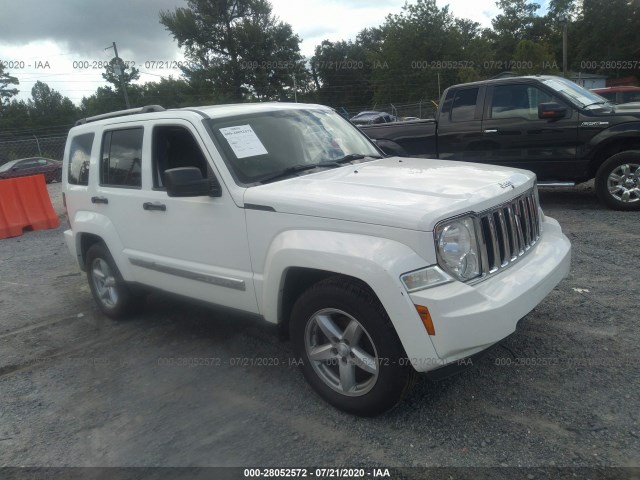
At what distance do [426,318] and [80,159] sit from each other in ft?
13.3

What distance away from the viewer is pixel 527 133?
7.67 metres

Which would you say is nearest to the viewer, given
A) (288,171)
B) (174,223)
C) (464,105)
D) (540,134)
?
(288,171)

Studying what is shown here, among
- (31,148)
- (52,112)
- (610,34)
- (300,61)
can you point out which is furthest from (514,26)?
(31,148)

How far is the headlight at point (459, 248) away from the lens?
2.76m

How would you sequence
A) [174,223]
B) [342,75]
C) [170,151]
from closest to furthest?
[174,223], [170,151], [342,75]

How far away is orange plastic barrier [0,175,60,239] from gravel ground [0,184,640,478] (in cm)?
564

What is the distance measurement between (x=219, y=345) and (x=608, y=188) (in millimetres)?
5796

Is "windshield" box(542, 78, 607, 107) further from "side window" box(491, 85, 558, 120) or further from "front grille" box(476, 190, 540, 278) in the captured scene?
"front grille" box(476, 190, 540, 278)

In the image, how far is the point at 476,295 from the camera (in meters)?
2.71

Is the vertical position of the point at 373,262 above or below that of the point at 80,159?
below

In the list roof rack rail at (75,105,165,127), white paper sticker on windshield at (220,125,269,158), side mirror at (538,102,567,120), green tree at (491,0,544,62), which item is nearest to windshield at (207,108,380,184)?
white paper sticker on windshield at (220,125,269,158)

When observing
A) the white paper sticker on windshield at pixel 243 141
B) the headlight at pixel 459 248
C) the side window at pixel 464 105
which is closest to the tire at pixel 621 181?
the side window at pixel 464 105

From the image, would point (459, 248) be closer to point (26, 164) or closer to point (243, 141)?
point (243, 141)

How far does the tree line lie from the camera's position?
42250 mm
